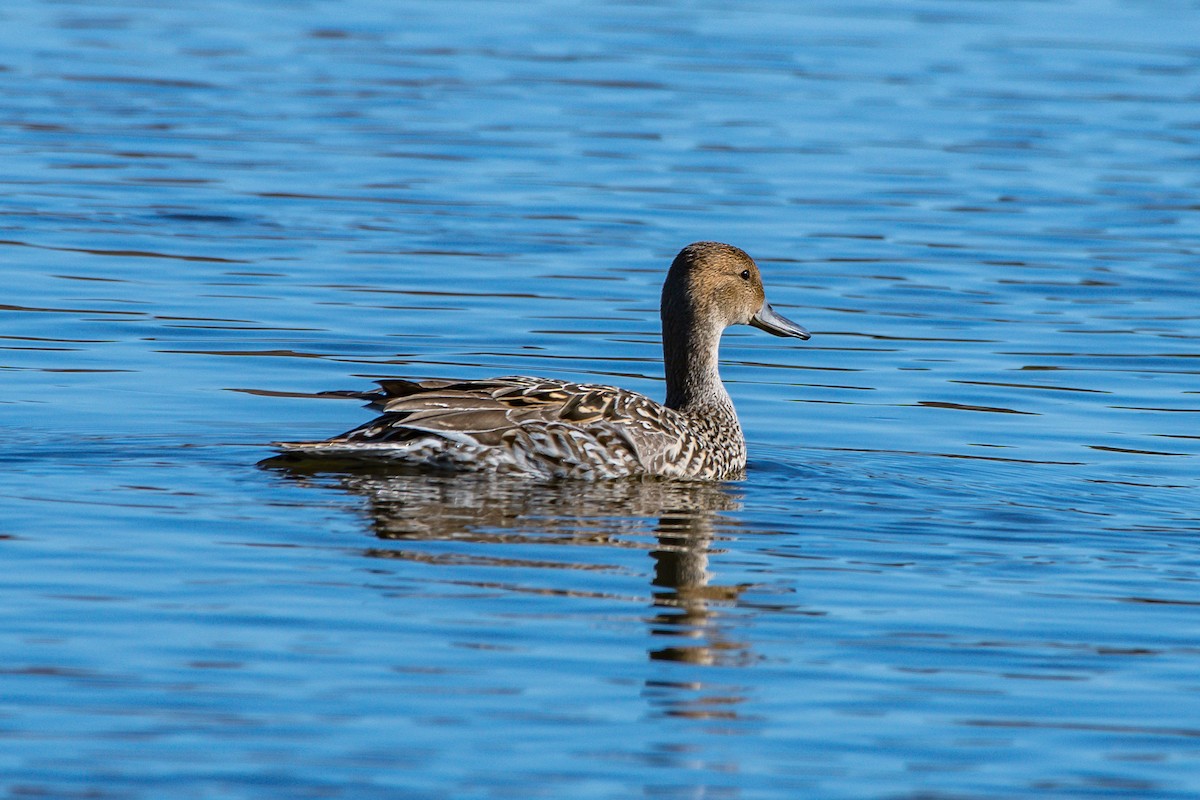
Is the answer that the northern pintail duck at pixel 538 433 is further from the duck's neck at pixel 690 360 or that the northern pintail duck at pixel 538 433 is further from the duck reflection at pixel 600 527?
the duck's neck at pixel 690 360

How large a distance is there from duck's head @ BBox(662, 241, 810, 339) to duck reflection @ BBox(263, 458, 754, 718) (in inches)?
49.2

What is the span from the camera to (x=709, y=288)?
11.2 meters

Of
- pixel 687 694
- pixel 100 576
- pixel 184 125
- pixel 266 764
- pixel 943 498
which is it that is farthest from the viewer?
pixel 184 125

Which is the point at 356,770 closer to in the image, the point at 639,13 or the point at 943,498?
the point at 943,498

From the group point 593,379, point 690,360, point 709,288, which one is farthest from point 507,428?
point 593,379

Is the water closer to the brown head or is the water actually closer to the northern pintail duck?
the northern pintail duck

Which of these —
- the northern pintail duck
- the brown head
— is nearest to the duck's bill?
the brown head

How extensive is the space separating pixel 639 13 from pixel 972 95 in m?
7.87

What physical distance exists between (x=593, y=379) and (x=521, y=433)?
2.84 m

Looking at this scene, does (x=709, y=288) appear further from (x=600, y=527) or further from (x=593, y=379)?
(x=600, y=527)

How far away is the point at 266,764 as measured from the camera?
19.7 ft

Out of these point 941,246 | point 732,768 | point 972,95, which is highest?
point 972,95

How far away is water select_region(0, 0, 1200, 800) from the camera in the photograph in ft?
21.3

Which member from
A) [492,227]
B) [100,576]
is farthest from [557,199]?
[100,576]
